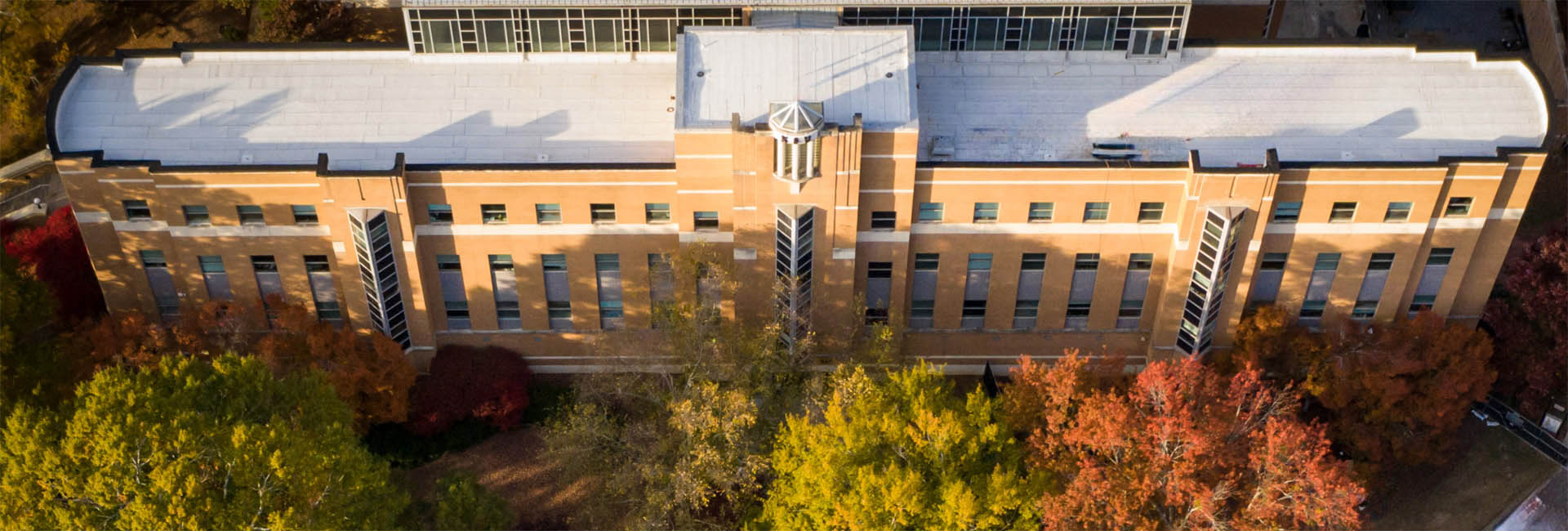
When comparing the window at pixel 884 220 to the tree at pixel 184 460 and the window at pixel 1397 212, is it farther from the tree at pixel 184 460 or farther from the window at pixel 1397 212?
the tree at pixel 184 460

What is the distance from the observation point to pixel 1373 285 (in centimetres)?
6112

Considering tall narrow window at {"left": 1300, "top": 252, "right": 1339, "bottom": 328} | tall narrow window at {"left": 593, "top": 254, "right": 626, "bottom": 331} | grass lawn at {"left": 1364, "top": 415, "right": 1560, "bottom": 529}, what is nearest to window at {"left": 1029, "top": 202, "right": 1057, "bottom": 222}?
tall narrow window at {"left": 1300, "top": 252, "right": 1339, "bottom": 328}

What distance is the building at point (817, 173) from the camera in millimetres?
55938

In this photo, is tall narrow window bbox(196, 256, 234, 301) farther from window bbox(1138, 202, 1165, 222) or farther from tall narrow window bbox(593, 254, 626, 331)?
window bbox(1138, 202, 1165, 222)

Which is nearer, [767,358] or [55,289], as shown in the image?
[767,358]

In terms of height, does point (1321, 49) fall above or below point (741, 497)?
above

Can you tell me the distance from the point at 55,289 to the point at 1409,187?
62.0 meters

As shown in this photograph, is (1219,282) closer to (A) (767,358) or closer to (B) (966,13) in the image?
(B) (966,13)

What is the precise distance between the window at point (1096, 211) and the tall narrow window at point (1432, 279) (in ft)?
51.0

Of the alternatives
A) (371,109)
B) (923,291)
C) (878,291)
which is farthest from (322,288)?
(923,291)

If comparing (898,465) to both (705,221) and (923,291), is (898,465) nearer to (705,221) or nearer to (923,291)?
(923,291)

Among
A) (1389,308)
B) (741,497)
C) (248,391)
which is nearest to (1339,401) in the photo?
(1389,308)

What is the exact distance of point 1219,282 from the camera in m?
58.7

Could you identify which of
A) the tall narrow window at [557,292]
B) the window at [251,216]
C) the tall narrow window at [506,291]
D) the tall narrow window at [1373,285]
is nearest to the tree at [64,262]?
the window at [251,216]
